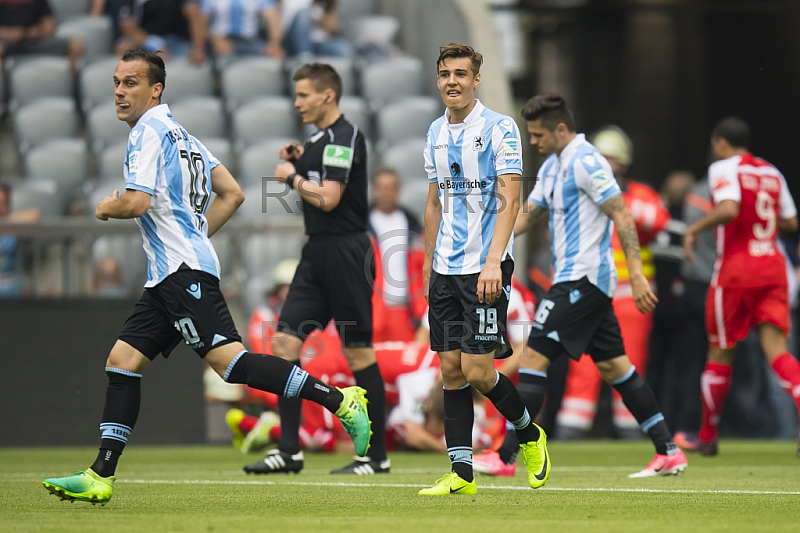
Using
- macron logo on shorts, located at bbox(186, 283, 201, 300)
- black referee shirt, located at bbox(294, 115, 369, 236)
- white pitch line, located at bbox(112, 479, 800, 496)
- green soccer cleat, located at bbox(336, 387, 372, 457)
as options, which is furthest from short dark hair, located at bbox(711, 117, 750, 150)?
macron logo on shorts, located at bbox(186, 283, 201, 300)

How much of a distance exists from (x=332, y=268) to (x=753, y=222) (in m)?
3.31

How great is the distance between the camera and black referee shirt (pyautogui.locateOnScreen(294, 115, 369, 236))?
24.8 ft

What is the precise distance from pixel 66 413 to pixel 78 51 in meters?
4.79

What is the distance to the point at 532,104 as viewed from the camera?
7.48 m

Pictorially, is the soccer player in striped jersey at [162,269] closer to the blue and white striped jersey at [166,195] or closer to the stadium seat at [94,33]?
the blue and white striped jersey at [166,195]

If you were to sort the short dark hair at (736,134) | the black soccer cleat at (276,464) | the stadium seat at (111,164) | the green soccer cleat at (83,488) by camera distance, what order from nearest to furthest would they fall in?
the green soccer cleat at (83,488) < the black soccer cleat at (276,464) < the short dark hair at (736,134) < the stadium seat at (111,164)

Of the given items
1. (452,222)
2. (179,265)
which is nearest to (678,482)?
(452,222)

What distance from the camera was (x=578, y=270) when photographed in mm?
7352

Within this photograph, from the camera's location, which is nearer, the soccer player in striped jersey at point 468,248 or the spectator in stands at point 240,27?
the soccer player in striped jersey at point 468,248

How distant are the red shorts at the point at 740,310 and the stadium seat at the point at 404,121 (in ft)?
17.1

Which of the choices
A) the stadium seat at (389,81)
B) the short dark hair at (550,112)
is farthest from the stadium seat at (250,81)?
the short dark hair at (550,112)

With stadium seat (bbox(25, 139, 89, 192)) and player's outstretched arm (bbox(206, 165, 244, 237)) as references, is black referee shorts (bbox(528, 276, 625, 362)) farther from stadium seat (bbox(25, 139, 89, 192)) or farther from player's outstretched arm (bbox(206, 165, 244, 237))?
stadium seat (bbox(25, 139, 89, 192))

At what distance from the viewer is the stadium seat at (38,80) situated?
530 inches

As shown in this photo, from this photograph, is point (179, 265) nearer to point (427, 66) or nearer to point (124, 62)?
point (124, 62)
